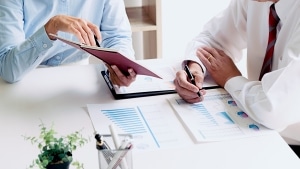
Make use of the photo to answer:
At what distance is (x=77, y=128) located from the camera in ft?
3.96

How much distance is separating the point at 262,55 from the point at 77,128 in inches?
29.1

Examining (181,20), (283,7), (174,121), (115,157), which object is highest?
(283,7)

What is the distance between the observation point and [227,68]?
1.48 m

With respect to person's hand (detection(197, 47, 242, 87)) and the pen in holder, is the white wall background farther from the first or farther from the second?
the pen in holder

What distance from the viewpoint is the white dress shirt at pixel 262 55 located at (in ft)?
3.99

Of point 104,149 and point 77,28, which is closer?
point 104,149

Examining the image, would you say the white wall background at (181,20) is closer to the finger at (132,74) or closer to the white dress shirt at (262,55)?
the white dress shirt at (262,55)

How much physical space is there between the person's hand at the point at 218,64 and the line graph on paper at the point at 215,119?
0.08m

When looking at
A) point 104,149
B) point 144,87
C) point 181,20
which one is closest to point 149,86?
point 144,87

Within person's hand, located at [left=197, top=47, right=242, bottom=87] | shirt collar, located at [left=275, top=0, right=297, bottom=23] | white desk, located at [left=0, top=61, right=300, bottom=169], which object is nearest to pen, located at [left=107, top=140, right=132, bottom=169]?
white desk, located at [left=0, top=61, right=300, bottom=169]

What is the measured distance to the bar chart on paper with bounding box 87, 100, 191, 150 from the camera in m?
1.16

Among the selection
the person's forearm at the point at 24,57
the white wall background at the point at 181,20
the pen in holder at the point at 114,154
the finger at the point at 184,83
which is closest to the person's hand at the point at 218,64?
the finger at the point at 184,83

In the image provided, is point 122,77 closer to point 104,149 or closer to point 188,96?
point 188,96

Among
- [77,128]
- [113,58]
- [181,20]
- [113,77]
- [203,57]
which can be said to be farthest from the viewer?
[181,20]
